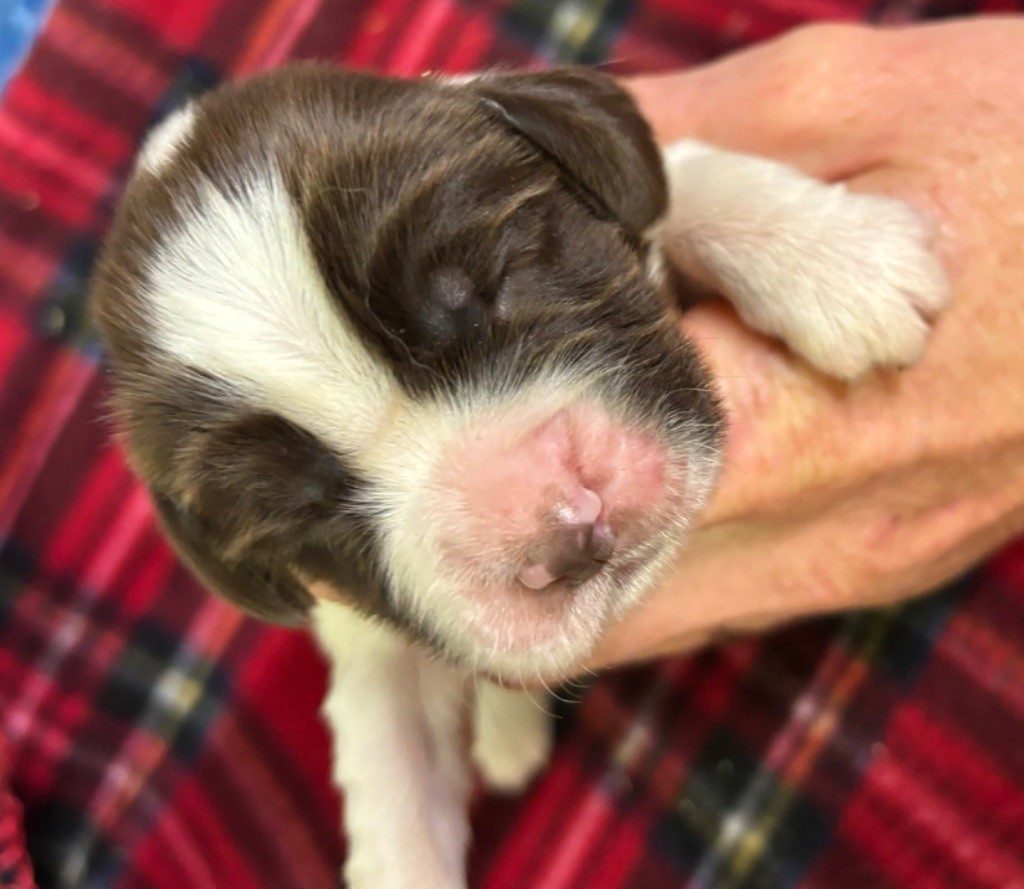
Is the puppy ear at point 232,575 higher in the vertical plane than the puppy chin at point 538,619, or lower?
lower

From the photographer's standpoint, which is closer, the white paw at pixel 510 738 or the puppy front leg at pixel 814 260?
the puppy front leg at pixel 814 260

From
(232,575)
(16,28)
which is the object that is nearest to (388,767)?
(232,575)

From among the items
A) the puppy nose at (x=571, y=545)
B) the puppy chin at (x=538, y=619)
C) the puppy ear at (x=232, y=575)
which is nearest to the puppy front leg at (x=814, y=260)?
the puppy chin at (x=538, y=619)

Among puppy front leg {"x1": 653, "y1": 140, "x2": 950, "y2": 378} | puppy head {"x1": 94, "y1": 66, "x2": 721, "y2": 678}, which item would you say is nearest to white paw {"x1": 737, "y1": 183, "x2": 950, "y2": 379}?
puppy front leg {"x1": 653, "y1": 140, "x2": 950, "y2": 378}

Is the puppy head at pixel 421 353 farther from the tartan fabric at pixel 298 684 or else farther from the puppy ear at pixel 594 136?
the tartan fabric at pixel 298 684

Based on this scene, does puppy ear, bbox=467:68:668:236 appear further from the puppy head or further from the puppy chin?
the puppy chin

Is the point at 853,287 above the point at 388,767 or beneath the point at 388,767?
above

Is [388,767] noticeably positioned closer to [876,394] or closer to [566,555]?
[566,555]
